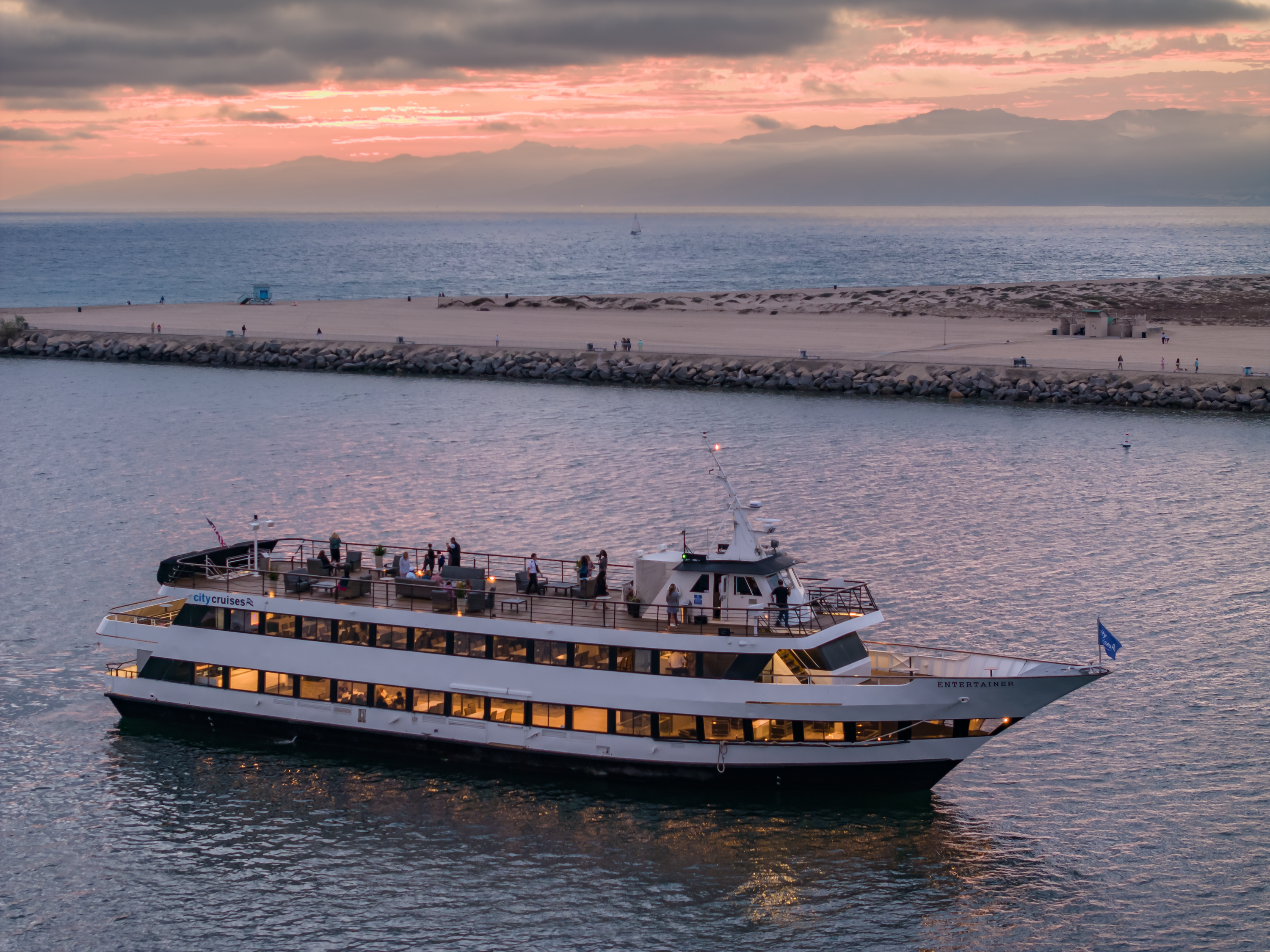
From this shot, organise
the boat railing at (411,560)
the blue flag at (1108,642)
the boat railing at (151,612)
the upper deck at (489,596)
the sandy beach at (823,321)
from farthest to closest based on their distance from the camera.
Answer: the sandy beach at (823,321) < the boat railing at (411,560) < the boat railing at (151,612) < the upper deck at (489,596) < the blue flag at (1108,642)

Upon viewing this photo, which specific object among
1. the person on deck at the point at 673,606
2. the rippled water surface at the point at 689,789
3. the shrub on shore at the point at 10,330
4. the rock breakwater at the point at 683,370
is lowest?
the rippled water surface at the point at 689,789

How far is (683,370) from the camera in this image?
86.7 meters

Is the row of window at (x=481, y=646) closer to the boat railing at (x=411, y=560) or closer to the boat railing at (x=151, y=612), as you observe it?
the boat railing at (x=151, y=612)

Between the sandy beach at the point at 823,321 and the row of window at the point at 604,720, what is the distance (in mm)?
60356

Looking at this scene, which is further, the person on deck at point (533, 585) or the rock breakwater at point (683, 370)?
the rock breakwater at point (683, 370)

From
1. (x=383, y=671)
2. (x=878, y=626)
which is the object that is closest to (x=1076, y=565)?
(x=878, y=626)

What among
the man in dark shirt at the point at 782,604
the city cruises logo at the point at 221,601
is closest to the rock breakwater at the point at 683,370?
the man in dark shirt at the point at 782,604

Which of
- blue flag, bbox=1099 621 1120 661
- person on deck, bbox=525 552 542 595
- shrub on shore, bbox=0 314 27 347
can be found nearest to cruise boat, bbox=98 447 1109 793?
person on deck, bbox=525 552 542 595

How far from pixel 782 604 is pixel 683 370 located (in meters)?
58.9

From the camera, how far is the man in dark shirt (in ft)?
93.9

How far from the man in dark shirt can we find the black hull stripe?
3.37m

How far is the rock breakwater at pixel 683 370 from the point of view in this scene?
76500 millimetres

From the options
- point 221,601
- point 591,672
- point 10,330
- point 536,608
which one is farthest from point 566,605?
point 10,330

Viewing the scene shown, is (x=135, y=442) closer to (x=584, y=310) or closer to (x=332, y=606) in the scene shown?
(x=332, y=606)
